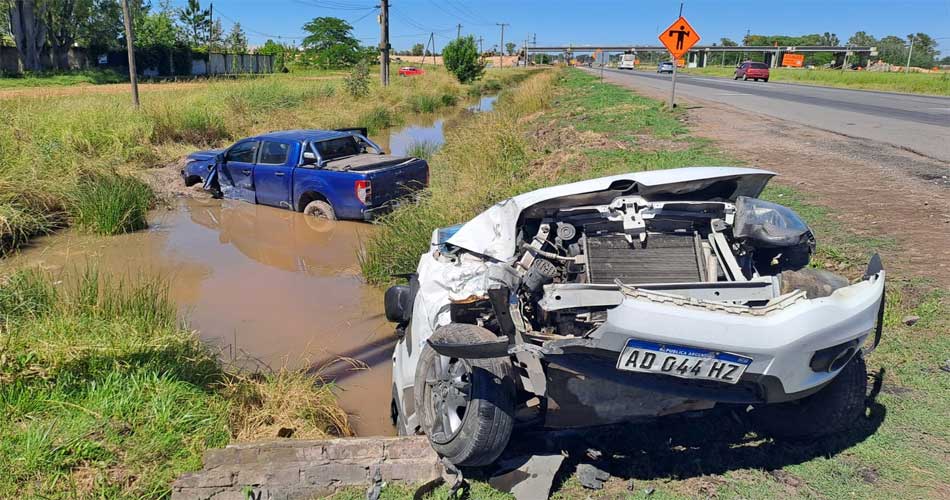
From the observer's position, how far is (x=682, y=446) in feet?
11.8

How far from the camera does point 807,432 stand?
11.3 ft

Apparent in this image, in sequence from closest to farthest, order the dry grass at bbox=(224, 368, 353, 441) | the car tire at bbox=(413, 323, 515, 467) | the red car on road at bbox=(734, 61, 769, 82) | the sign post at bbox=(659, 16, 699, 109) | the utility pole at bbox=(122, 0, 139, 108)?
the car tire at bbox=(413, 323, 515, 467)
the dry grass at bbox=(224, 368, 353, 441)
the utility pole at bbox=(122, 0, 139, 108)
the sign post at bbox=(659, 16, 699, 109)
the red car on road at bbox=(734, 61, 769, 82)

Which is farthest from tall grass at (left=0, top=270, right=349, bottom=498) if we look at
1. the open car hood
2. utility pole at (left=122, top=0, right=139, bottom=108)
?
utility pole at (left=122, top=0, right=139, bottom=108)

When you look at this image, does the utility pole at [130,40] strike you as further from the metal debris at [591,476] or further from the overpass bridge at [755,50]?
the overpass bridge at [755,50]

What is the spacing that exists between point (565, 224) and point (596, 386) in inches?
35.3

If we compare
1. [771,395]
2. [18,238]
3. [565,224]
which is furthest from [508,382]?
[18,238]

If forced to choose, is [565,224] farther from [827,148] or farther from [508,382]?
[827,148]

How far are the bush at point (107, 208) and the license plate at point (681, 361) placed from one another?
9.71m

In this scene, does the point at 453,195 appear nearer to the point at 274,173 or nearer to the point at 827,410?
the point at 274,173

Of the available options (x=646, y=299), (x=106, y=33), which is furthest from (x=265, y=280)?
(x=106, y=33)

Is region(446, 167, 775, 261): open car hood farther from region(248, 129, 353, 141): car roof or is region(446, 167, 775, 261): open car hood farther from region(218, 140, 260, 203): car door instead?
region(218, 140, 260, 203): car door

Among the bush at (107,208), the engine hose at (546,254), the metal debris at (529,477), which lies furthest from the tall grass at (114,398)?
the bush at (107,208)

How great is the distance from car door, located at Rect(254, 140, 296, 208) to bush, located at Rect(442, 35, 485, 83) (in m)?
39.5

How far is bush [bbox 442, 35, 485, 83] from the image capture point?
48438mm
